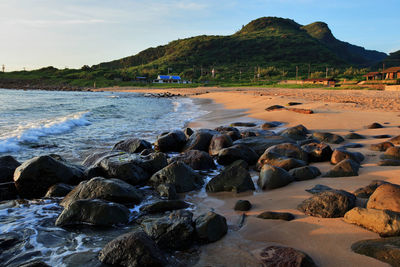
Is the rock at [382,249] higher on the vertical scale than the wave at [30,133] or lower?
higher

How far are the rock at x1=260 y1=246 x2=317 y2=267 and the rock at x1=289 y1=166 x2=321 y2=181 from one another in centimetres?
210


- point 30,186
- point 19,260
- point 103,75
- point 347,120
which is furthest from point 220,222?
point 103,75

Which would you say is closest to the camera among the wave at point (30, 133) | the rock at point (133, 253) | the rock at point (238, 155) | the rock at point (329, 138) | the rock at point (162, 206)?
the rock at point (133, 253)

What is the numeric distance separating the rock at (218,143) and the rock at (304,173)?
2254mm

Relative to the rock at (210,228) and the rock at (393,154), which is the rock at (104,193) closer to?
the rock at (210,228)

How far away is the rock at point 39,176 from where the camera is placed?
450cm

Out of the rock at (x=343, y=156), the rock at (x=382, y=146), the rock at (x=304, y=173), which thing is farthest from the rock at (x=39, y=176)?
the rock at (x=382, y=146)

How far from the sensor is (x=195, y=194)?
173 inches

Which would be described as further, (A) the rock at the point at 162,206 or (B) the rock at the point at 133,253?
(A) the rock at the point at 162,206

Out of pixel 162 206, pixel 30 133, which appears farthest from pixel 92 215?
pixel 30 133

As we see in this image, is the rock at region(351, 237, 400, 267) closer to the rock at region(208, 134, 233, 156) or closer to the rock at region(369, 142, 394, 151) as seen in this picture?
the rock at region(369, 142, 394, 151)

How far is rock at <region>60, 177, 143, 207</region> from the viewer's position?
12.8ft

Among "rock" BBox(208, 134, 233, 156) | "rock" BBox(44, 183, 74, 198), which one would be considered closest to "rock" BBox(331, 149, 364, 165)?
"rock" BBox(208, 134, 233, 156)

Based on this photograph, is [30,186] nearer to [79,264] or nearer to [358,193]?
[79,264]
